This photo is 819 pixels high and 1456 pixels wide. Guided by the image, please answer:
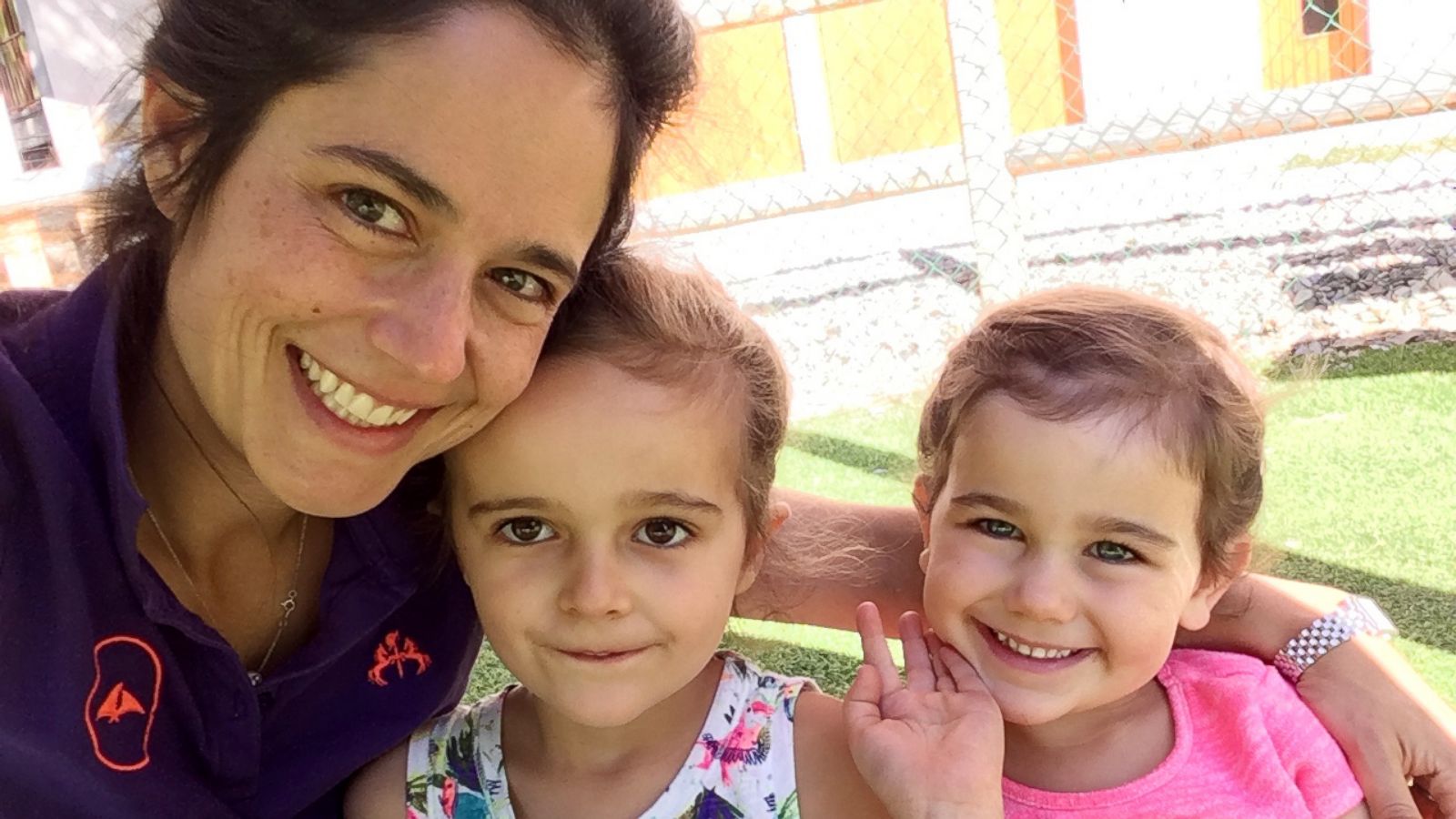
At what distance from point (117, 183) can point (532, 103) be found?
628mm

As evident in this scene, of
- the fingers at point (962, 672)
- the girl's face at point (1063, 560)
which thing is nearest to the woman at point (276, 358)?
the girl's face at point (1063, 560)

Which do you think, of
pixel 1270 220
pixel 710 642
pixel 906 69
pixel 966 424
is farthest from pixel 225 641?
pixel 906 69

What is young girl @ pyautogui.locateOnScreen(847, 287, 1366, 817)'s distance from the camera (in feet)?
5.00

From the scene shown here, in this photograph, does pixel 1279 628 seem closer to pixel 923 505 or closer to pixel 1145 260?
pixel 923 505

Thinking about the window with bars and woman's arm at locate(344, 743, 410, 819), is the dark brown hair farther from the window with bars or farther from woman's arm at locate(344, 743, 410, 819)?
the window with bars

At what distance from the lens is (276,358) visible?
1313 mm

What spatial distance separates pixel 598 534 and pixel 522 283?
32 centimetres

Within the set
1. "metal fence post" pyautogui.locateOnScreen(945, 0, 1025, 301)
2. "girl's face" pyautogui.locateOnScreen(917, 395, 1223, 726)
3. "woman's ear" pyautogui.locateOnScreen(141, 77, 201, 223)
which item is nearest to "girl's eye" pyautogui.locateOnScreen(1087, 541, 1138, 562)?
"girl's face" pyautogui.locateOnScreen(917, 395, 1223, 726)

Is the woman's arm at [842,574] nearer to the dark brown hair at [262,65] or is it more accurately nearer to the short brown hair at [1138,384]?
the short brown hair at [1138,384]

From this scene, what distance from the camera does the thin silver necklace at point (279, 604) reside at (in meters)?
1.53

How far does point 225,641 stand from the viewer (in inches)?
56.7

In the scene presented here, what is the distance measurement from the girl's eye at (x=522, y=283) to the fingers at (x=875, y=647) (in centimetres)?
65

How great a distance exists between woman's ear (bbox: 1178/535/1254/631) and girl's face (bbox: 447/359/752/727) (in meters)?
0.64

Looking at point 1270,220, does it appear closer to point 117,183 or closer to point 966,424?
point 966,424
